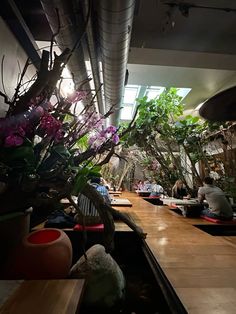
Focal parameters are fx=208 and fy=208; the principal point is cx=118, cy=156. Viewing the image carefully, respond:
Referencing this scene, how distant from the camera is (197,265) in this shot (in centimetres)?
159

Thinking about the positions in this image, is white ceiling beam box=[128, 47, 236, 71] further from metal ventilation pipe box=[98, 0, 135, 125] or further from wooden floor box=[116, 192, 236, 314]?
wooden floor box=[116, 192, 236, 314]

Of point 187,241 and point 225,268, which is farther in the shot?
point 187,241

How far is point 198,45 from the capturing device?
2.77 metres

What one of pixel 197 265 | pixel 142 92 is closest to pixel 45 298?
pixel 197 265

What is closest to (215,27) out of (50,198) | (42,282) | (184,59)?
(184,59)

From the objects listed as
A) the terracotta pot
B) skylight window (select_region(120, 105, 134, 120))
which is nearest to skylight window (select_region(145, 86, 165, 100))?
skylight window (select_region(120, 105, 134, 120))

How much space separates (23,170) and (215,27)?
2.97m

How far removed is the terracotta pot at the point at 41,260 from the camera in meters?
1.11

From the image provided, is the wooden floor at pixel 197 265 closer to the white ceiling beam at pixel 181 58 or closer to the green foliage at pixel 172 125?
the white ceiling beam at pixel 181 58

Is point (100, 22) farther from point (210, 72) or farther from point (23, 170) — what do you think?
point (210, 72)

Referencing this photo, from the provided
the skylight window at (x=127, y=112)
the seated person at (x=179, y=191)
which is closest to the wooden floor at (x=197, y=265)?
the seated person at (x=179, y=191)

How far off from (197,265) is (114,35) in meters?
2.03

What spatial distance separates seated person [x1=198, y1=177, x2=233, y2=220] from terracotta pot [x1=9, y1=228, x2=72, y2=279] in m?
2.93

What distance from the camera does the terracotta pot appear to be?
1106 mm
